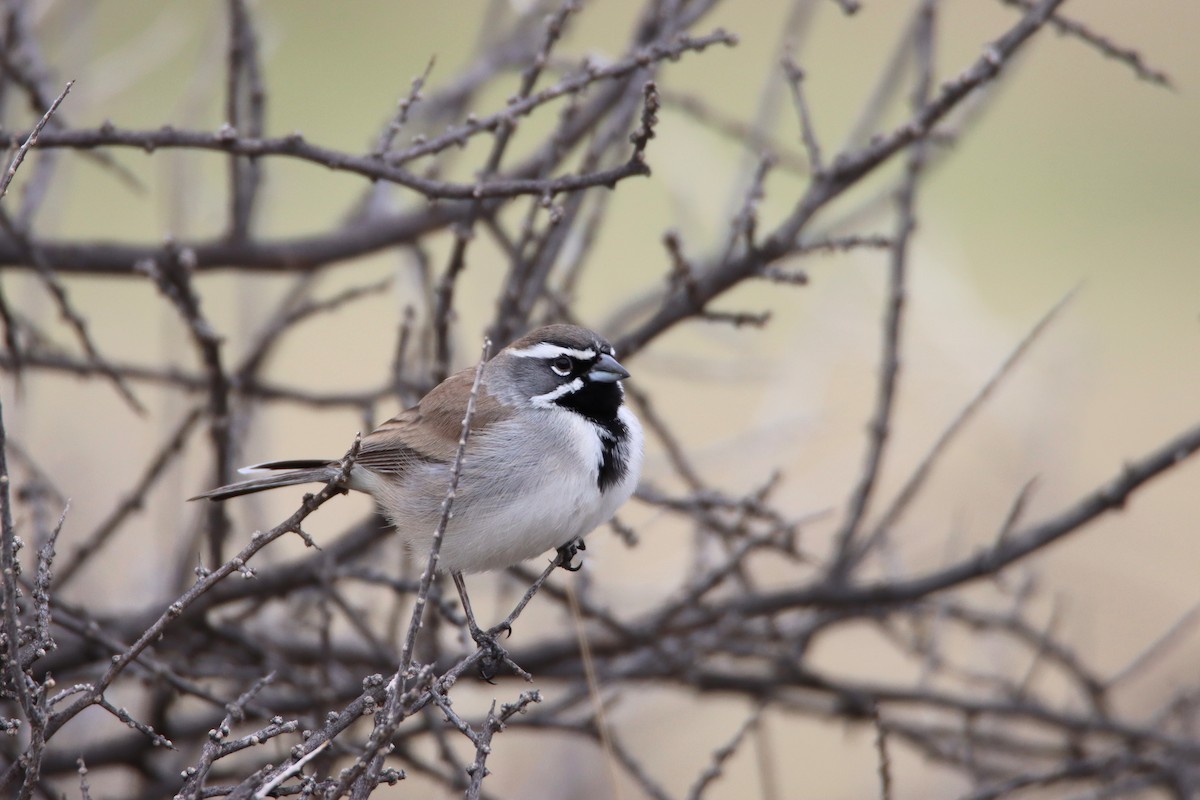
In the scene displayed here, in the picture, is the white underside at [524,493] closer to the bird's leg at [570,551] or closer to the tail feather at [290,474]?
the bird's leg at [570,551]

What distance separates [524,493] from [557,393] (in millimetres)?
446

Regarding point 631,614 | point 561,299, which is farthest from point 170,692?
point 631,614

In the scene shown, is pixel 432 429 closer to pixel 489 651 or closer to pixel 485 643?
pixel 485 643

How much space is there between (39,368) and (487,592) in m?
2.81

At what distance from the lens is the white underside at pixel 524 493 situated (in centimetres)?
377

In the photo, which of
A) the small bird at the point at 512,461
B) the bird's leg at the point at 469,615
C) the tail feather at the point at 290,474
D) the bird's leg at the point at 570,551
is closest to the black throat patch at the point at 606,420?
the small bird at the point at 512,461

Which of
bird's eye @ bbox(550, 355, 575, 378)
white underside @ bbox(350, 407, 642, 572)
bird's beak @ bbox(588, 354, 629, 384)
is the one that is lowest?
white underside @ bbox(350, 407, 642, 572)

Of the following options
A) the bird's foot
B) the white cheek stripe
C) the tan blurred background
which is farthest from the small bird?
the tan blurred background

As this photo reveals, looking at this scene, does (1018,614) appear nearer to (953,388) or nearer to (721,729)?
(953,388)

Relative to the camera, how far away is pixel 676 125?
802 cm

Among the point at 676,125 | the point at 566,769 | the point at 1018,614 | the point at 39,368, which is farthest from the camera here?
the point at 676,125

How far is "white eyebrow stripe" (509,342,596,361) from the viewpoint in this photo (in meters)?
4.08

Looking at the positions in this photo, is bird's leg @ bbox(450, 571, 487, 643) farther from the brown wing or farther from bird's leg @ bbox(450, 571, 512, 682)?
the brown wing

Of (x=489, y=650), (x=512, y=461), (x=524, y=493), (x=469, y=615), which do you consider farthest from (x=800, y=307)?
(x=489, y=650)
